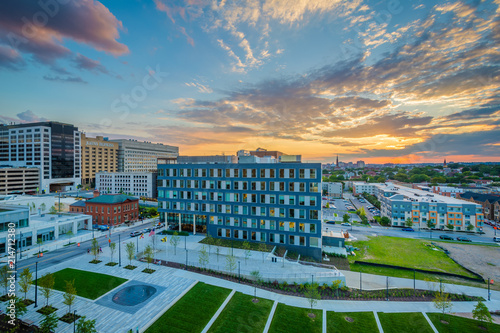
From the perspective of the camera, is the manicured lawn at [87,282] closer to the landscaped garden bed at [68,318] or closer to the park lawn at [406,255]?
the landscaped garden bed at [68,318]

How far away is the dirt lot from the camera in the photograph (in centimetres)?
4698

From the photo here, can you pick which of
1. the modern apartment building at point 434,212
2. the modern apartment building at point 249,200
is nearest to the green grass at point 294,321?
the modern apartment building at point 249,200

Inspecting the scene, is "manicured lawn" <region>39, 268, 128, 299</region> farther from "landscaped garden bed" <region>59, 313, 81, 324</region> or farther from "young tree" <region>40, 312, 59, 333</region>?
"young tree" <region>40, 312, 59, 333</region>

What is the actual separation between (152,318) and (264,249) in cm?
2621

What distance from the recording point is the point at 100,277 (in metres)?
38.1

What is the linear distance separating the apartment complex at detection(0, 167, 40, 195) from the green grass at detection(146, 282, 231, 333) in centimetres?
13263

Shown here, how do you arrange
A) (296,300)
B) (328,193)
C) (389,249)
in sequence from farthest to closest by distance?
(328,193)
(389,249)
(296,300)

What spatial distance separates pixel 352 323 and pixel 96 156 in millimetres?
192848

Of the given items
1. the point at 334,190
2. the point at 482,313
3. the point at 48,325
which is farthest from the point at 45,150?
the point at 482,313

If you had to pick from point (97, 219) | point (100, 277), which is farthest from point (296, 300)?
point (97, 219)

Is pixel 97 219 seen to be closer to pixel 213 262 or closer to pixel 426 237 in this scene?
pixel 213 262

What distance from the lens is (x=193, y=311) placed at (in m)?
30.7

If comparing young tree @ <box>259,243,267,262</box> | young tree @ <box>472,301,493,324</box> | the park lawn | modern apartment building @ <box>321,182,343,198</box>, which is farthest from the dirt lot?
modern apartment building @ <box>321,182,343,198</box>

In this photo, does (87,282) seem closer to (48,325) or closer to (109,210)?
(48,325)
